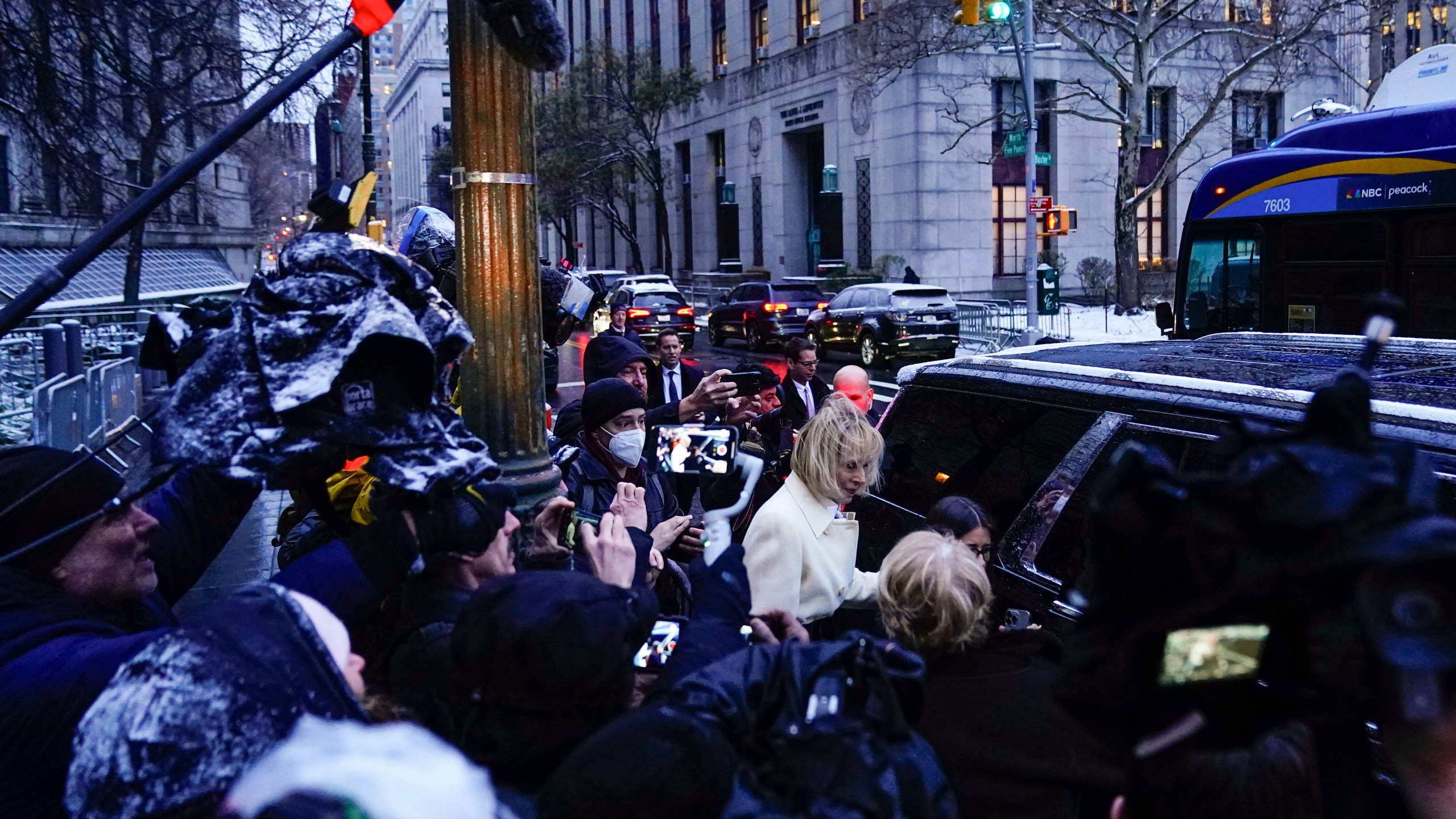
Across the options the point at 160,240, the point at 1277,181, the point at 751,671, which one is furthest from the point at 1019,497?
the point at 160,240

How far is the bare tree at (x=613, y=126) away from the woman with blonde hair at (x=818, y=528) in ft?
151

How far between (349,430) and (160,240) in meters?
39.4

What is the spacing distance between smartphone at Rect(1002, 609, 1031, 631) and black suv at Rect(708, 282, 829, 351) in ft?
79.9

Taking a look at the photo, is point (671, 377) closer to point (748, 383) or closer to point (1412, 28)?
point (748, 383)

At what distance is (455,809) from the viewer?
1458 mm

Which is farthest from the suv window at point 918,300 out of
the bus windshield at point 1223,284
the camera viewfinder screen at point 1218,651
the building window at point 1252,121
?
the camera viewfinder screen at point 1218,651

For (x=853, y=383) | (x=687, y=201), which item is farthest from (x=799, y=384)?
(x=687, y=201)

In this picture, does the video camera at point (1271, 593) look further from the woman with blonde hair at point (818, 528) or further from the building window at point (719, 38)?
the building window at point (719, 38)

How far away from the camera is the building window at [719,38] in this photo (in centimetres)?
4956

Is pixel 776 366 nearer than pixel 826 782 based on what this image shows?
No

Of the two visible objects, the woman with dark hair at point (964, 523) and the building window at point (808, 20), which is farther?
the building window at point (808, 20)

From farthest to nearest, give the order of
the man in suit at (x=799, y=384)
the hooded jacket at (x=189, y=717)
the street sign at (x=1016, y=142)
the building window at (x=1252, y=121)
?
the building window at (x=1252, y=121), the street sign at (x=1016, y=142), the man in suit at (x=799, y=384), the hooded jacket at (x=189, y=717)

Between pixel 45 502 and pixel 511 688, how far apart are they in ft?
3.75

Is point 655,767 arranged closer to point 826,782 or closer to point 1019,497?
point 826,782
